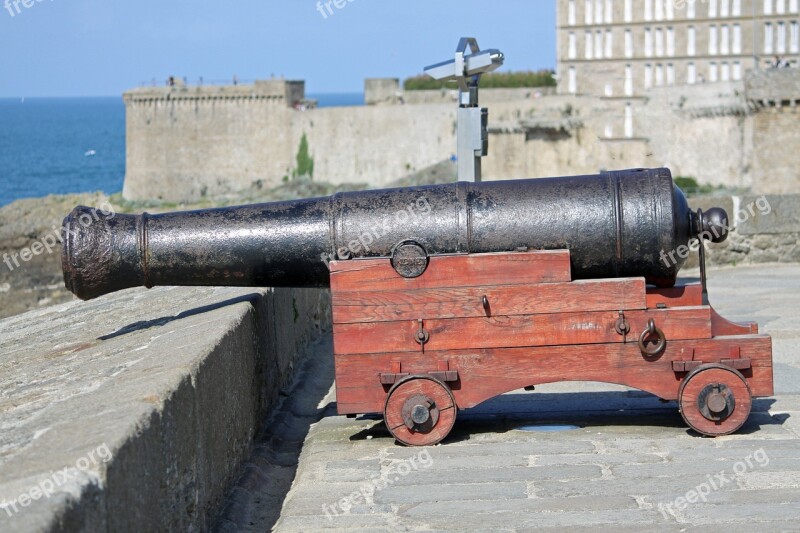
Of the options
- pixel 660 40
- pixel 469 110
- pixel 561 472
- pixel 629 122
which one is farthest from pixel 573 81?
pixel 561 472

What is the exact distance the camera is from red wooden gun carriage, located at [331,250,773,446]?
451 centimetres

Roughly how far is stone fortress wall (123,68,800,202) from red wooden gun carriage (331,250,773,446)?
35.7 metres

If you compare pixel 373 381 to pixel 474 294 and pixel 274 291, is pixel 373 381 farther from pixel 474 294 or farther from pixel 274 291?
pixel 274 291

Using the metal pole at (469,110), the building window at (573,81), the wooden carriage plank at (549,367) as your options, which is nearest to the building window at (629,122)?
the building window at (573,81)

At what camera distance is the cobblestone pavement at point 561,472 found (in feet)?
12.0

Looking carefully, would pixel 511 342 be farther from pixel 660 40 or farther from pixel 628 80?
pixel 628 80

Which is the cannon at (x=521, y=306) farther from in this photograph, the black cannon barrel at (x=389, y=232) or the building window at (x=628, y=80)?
the building window at (x=628, y=80)

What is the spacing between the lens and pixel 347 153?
191 ft

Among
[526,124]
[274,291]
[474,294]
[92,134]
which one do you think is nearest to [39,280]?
[274,291]

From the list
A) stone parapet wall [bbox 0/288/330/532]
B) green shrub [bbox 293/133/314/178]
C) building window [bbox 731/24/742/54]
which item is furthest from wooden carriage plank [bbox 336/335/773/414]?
building window [bbox 731/24/742/54]

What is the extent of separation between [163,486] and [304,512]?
705 millimetres

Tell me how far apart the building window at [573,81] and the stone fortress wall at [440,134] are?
3.99m

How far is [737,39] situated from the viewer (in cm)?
5891

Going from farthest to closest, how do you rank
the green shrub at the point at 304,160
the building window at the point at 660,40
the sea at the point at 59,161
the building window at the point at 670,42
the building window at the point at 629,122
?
1. the sea at the point at 59,161
2. the building window at the point at 660,40
3. the building window at the point at 670,42
4. the green shrub at the point at 304,160
5. the building window at the point at 629,122
